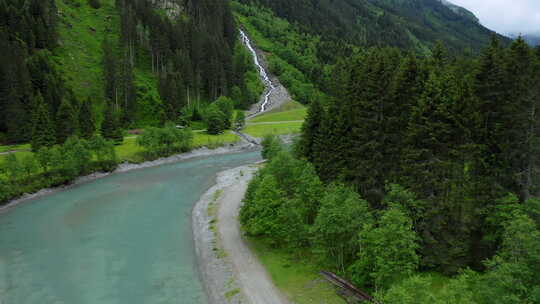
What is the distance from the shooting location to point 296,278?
112 feet

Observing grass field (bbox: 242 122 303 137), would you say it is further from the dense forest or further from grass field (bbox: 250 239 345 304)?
the dense forest

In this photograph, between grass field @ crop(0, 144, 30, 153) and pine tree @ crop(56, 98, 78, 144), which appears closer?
grass field @ crop(0, 144, 30, 153)

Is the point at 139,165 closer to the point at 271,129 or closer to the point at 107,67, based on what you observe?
the point at 107,67

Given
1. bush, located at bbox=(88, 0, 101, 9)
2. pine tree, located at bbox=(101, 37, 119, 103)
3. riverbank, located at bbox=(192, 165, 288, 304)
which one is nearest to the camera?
riverbank, located at bbox=(192, 165, 288, 304)

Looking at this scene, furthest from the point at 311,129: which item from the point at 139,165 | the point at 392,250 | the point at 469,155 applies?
the point at 139,165

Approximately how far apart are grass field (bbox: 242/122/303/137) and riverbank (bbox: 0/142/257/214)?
7826 millimetres

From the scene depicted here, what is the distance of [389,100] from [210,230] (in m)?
25.7

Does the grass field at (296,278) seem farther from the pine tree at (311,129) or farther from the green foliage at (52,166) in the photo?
the green foliage at (52,166)

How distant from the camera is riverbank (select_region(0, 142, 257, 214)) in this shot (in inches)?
2308

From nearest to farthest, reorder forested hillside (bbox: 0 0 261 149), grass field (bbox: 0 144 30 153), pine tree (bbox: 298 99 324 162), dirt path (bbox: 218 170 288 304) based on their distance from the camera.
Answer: dirt path (bbox: 218 170 288 304)
pine tree (bbox: 298 99 324 162)
grass field (bbox: 0 144 30 153)
forested hillside (bbox: 0 0 261 149)

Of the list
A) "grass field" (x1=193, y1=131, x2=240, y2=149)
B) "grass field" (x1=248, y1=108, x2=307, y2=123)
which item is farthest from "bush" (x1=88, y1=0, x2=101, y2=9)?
"grass field" (x1=193, y1=131, x2=240, y2=149)

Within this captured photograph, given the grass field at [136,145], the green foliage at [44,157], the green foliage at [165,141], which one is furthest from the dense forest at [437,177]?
the green foliage at [165,141]

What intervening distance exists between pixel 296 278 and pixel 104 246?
75.1 feet

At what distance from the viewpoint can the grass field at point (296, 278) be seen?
30.9 metres
